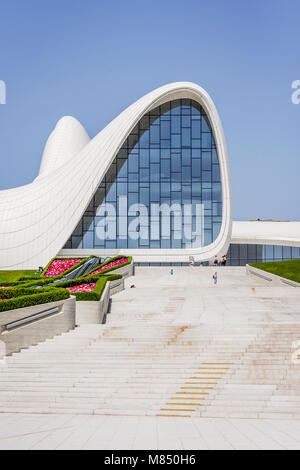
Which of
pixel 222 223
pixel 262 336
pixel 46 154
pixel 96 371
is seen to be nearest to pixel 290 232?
pixel 222 223

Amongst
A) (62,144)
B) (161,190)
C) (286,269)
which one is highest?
(62,144)

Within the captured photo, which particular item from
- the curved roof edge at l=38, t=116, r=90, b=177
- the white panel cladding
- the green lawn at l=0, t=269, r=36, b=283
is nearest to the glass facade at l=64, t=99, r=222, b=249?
the white panel cladding

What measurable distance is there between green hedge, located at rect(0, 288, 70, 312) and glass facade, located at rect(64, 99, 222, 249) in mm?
24794

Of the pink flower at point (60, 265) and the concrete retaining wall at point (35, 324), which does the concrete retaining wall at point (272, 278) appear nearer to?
the pink flower at point (60, 265)

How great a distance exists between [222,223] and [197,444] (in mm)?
33991

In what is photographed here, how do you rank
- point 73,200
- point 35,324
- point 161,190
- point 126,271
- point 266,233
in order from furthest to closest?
point 266,233 < point 161,190 < point 73,200 < point 126,271 < point 35,324

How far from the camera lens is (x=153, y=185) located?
128 ft

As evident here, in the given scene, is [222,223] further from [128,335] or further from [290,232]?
[128,335]

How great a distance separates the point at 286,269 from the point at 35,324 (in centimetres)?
1891

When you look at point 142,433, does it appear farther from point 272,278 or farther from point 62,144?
point 62,144

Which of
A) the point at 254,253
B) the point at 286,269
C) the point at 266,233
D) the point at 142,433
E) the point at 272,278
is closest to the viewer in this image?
the point at 142,433

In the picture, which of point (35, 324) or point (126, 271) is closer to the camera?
point (35, 324)

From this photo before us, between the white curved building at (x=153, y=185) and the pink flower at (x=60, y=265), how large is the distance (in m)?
4.15

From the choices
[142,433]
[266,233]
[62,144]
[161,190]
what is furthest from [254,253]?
[142,433]
